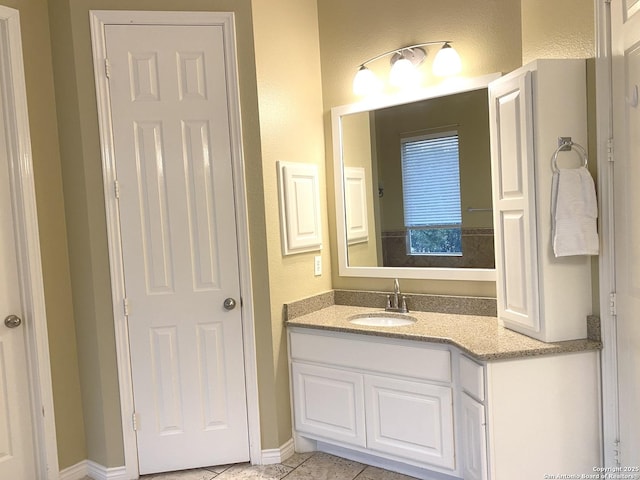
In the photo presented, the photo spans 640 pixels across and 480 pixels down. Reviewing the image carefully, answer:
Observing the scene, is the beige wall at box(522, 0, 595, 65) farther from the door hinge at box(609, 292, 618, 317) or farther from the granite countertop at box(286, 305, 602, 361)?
the granite countertop at box(286, 305, 602, 361)

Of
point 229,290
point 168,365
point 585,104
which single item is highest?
point 585,104

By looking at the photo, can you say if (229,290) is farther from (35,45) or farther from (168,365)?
(35,45)

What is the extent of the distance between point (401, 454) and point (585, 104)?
1.83 metres

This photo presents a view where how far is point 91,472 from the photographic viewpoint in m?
2.74

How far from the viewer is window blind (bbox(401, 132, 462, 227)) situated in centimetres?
279

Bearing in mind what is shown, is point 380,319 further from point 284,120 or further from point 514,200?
point 284,120

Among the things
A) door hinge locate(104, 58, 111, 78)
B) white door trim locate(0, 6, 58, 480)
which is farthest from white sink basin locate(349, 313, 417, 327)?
door hinge locate(104, 58, 111, 78)

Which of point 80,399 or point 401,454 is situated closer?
point 401,454

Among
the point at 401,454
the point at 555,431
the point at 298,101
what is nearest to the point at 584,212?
the point at 555,431

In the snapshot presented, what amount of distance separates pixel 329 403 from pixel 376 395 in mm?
304

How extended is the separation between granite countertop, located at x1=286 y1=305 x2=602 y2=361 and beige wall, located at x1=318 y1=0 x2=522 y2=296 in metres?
0.19

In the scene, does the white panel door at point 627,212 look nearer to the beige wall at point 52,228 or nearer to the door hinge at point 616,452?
the door hinge at point 616,452

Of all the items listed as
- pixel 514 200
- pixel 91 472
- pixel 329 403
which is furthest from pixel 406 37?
pixel 91 472

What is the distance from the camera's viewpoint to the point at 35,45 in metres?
2.57
